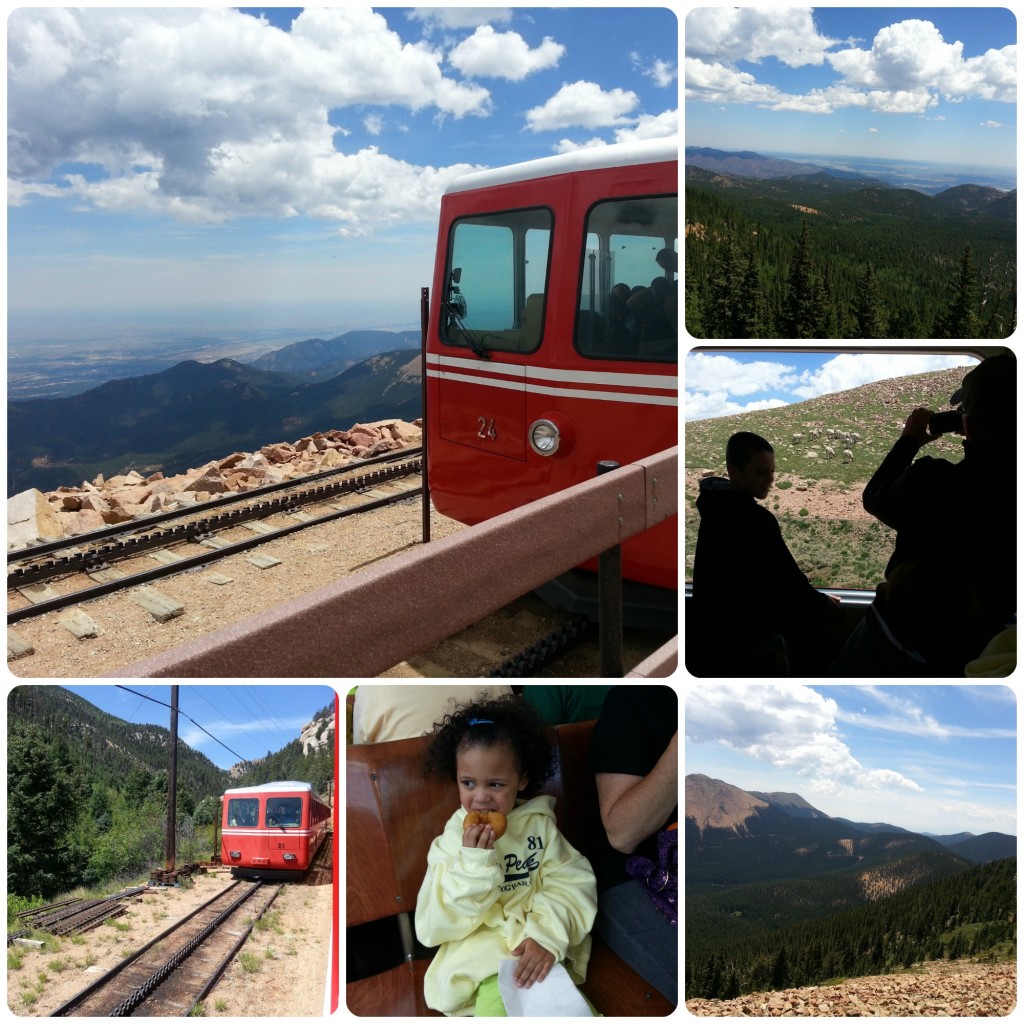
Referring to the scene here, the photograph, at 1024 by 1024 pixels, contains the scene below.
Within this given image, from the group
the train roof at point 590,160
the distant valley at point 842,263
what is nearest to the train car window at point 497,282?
the train roof at point 590,160

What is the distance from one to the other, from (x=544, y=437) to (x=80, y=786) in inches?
105

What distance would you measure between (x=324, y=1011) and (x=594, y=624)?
281 centimetres

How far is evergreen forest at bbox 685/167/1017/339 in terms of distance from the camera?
61.0 inches

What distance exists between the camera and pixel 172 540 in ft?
21.7

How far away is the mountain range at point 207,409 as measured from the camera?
1258 inches

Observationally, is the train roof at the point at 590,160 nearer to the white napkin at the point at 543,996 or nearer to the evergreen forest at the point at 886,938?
the evergreen forest at the point at 886,938

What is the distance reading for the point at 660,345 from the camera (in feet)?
11.0

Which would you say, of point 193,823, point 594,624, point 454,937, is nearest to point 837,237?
point 454,937

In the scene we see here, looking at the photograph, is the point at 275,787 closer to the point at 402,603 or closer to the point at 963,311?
the point at 402,603

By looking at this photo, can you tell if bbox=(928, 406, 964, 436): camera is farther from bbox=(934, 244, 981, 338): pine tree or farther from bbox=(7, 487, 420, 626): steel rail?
bbox=(7, 487, 420, 626): steel rail

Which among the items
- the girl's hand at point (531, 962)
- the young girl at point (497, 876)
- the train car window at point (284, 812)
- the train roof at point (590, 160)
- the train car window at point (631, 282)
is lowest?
the girl's hand at point (531, 962)

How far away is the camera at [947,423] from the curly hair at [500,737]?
991 mm

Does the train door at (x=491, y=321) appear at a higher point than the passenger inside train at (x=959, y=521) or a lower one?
higher

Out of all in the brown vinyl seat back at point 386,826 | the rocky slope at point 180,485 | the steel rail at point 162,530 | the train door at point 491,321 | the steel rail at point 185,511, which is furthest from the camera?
the rocky slope at point 180,485
